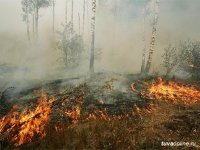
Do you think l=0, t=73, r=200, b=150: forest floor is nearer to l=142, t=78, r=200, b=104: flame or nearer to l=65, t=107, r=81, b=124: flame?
l=65, t=107, r=81, b=124: flame

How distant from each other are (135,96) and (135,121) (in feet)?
11.9

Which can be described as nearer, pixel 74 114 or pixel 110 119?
pixel 110 119

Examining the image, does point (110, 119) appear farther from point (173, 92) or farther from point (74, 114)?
point (173, 92)

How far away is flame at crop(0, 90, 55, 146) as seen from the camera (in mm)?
12336

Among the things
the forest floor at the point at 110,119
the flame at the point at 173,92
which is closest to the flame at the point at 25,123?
the forest floor at the point at 110,119

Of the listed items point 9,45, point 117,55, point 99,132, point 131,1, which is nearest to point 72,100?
point 99,132

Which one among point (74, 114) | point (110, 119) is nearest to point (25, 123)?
point (74, 114)

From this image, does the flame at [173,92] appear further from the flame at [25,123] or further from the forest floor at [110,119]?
the flame at [25,123]

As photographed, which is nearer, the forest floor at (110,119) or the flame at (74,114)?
the forest floor at (110,119)

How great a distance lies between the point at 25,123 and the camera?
13.0m

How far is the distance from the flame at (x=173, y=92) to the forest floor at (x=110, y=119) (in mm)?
561

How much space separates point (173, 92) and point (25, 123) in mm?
9362

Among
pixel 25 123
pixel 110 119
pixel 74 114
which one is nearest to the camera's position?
pixel 25 123

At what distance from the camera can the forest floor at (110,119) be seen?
11.7 m
